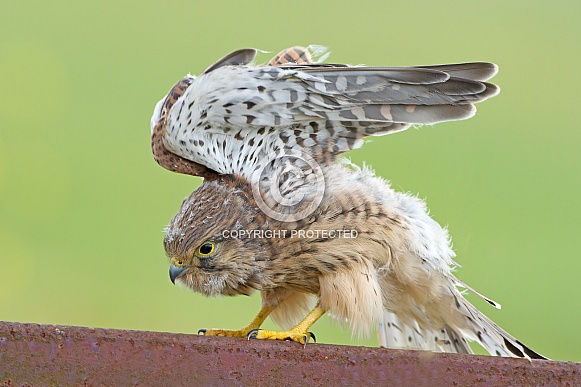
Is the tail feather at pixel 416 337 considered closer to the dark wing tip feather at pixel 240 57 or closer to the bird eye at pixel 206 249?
the bird eye at pixel 206 249

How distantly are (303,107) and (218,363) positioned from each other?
1.33m

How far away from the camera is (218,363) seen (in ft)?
7.41

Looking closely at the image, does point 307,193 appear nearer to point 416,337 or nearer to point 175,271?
point 175,271

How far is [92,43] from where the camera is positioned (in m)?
10.2

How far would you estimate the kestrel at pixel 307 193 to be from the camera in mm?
3203

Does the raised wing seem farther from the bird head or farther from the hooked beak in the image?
the hooked beak

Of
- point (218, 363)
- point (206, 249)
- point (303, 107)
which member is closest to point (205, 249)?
point (206, 249)

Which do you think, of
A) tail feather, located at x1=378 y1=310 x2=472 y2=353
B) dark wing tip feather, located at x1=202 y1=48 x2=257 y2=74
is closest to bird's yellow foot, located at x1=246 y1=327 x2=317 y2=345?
tail feather, located at x1=378 y1=310 x2=472 y2=353

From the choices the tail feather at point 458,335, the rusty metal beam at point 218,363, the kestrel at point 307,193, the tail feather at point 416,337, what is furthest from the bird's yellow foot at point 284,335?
the tail feather at point 416,337

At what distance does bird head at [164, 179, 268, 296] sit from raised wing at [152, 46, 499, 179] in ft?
0.70

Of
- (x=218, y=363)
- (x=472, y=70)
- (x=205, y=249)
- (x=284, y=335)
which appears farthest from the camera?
(x=205, y=249)

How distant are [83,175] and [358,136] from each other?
5.29 metres

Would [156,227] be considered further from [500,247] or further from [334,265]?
[334,265]

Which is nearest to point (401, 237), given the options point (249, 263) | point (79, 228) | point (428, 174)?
point (249, 263)
